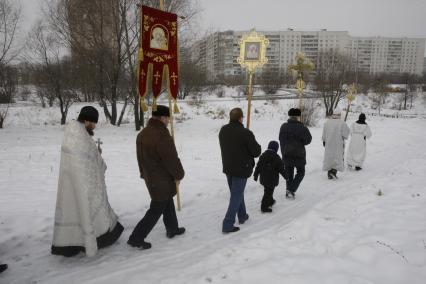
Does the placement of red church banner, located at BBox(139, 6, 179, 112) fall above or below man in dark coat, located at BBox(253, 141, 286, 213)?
above

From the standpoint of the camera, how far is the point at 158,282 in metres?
3.69

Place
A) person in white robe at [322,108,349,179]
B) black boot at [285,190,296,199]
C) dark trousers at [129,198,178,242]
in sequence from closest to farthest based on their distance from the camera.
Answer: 1. dark trousers at [129,198,178,242]
2. black boot at [285,190,296,199]
3. person in white robe at [322,108,349,179]

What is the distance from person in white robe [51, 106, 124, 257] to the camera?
3980 millimetres

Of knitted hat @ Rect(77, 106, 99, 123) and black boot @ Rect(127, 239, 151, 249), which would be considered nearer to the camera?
knitted hat @ Rect(77, 106, 99, 123)

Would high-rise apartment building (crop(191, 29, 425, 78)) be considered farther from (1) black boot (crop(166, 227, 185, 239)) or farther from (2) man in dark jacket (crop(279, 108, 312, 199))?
(1) black boot (crop(166, 227, 185, 239))

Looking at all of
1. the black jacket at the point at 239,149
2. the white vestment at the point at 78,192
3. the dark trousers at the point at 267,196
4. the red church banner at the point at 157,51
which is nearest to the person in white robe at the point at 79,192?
the white vestment at the point at 78,192

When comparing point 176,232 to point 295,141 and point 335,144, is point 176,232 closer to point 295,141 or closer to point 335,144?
point 295,141

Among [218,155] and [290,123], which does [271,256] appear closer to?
[290,123]

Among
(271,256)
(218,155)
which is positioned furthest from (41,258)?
(218,155)

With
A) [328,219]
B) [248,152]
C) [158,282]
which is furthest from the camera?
[328,219]

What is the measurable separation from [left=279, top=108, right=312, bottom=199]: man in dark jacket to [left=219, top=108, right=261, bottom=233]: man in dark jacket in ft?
6.33

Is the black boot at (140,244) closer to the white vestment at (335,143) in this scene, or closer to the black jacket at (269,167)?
the black jacket at (269,167)

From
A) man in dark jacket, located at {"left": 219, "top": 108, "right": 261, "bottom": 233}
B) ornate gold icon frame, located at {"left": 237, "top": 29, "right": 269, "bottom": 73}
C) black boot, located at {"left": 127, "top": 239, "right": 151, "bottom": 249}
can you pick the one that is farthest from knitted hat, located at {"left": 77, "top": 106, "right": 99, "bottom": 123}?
ornate gold icon frame, located at {"left": 237, "top": 29, "right": 269, "bottom": 73}

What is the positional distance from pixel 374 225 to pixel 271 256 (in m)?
1.88
